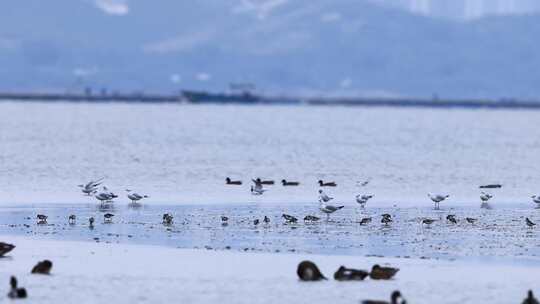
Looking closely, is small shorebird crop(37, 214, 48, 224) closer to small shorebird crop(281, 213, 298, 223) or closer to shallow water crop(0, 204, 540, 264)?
shallow water crop(0, 204, 540, 264)

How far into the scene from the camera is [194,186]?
165ft

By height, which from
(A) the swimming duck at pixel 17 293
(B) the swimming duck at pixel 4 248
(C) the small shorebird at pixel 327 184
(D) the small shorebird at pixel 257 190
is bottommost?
(A) the swimming duck at pixel 17 293

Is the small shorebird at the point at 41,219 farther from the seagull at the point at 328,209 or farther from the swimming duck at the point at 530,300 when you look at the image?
the swimming duck at the point at 530,300

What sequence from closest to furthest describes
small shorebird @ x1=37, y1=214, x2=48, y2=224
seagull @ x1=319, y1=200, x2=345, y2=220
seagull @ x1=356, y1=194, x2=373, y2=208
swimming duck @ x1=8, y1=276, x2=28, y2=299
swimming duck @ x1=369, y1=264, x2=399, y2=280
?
swimming duck @ x1=8, y1=276, x2=28, y2=299 → swimming duck @ x1=369, y1=264, x2=399, y2=280 → small shorebird @ x1=37, y1=214, x2=48, y2=224 → seagull @ x1=319, y1=200, x2=345, y2=220 → seagull @ x1=356, y1=194, x2=373, y2=208

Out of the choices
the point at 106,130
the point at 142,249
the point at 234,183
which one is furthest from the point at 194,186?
the point at 106,130

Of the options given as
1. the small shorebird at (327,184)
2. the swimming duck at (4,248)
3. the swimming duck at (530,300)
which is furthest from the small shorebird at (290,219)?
the small shorebird at (327,184)

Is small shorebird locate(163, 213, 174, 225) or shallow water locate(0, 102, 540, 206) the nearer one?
small shorebird locate(163, 213, 174, 225)

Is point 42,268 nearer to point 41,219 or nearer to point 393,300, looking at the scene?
point 393,300

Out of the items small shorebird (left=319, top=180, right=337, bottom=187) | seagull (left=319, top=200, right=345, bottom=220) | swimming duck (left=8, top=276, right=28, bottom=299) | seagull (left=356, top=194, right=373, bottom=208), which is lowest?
swimming duck (left=8, top=276, right=28, bottom=299)

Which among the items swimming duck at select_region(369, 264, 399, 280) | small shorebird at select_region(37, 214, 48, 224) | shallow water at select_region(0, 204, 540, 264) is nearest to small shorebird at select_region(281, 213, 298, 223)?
shallow water at select_region(0, 204, 540, 264)

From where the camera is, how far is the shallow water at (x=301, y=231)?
102ft

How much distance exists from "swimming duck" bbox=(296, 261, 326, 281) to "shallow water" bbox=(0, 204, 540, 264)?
3813 mm

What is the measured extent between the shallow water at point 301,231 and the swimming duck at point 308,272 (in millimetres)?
3813

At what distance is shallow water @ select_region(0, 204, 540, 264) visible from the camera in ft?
102
